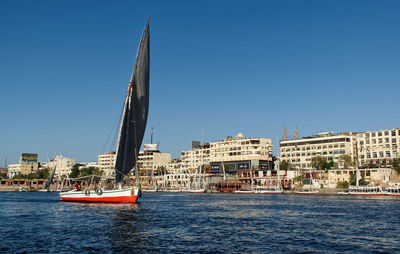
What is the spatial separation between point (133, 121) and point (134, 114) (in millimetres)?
1153

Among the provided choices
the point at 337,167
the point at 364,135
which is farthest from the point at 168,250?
the point at 364,135

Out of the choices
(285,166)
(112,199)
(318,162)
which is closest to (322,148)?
(318,162)

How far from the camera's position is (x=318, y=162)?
17512 centimetres

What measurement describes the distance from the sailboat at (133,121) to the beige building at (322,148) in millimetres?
136132

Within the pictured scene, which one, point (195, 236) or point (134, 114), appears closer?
point (195, 236)

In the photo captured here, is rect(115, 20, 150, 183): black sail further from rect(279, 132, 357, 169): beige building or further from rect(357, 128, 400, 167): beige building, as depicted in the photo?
rect(279, 132, 357, 169): beige building

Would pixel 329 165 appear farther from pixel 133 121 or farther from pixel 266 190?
pixel 133 121

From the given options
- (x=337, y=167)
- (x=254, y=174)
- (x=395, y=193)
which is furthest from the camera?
(x=254, y=174)

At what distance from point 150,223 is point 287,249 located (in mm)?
18448

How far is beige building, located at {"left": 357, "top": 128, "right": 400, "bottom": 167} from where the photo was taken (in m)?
166

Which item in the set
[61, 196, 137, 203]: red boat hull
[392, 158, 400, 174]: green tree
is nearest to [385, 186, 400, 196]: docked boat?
[392, 158, 400, 174]: green tree

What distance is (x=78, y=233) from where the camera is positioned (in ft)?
116

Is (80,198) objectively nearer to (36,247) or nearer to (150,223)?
(150,223)

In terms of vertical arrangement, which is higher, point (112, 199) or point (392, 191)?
point (112, 199)
